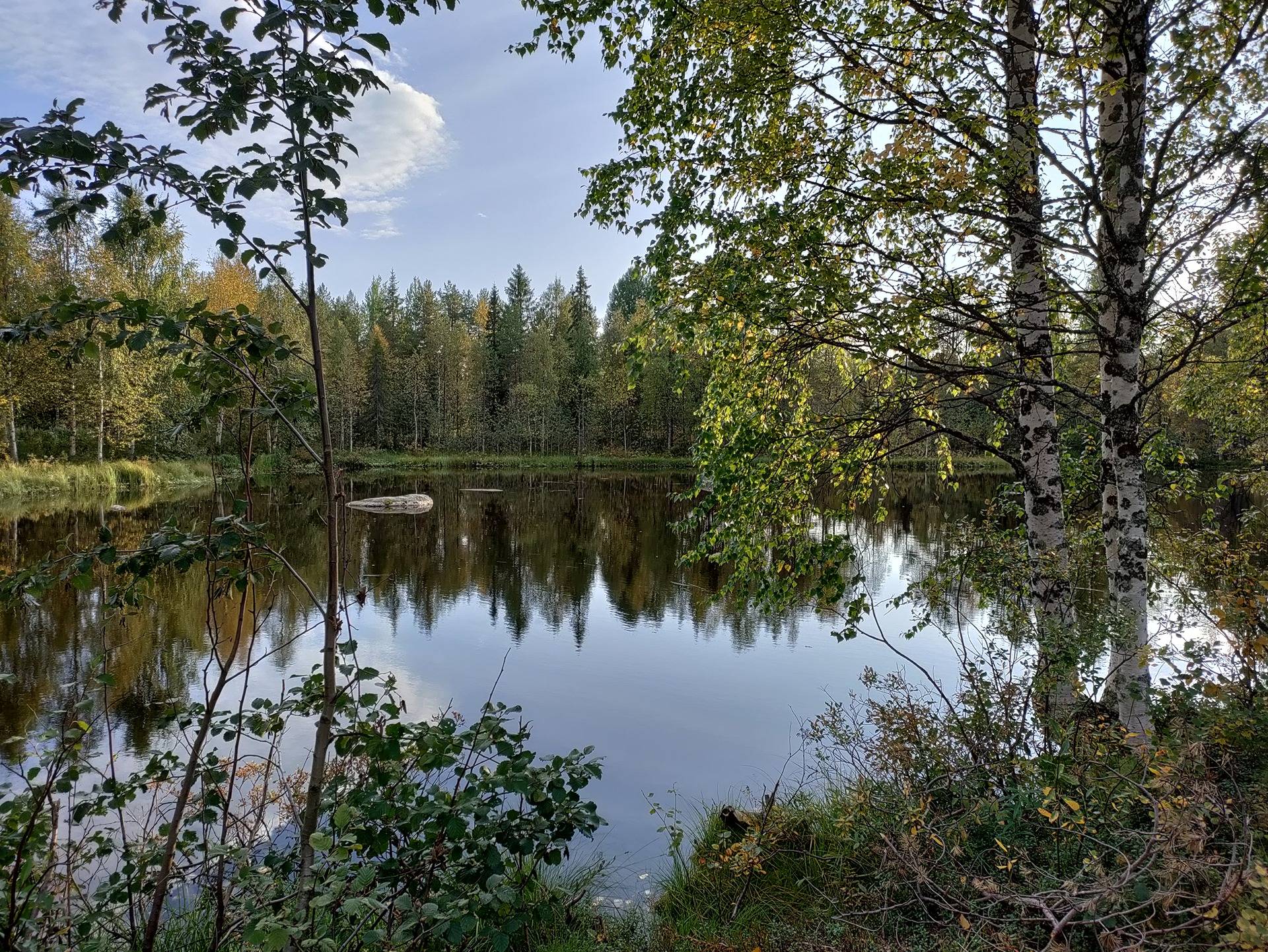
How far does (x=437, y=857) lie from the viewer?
8.66 ft

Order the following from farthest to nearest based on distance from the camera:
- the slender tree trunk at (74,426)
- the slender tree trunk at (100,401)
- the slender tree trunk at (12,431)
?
the slender tree trunk at (74,426) < the slender tree trunk at (100,401) < the slender tree trunk at (12,431)

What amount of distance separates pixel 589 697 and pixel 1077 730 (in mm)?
6978

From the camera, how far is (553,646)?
464 inches

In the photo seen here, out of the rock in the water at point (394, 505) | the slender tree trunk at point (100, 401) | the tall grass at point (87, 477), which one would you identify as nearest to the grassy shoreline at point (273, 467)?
the tall grass at point (87, 477)

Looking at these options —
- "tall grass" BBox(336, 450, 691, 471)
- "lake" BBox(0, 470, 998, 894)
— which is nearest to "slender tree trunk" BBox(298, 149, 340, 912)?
"lake" BBox(0, 470, 998, 894)

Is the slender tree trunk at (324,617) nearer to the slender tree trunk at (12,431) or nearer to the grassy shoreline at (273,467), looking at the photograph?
the grassy shoreline at (273,467)

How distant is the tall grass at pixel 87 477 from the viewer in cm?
2406

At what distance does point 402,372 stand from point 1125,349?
5821 cm

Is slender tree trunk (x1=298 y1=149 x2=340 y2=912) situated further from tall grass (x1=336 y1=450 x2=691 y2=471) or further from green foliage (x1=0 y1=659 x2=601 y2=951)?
tall grass (x1=336 y1=450 x2=691 y2=471)

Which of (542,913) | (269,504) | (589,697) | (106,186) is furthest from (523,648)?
(269,504)

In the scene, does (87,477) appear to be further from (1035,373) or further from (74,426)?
(1035,373)

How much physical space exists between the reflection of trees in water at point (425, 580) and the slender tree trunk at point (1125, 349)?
227 centimetres

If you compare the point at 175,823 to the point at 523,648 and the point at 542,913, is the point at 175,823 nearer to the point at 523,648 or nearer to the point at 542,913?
→ the point at 542,913

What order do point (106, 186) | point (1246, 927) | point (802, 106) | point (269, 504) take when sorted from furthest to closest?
point (269, 504) < point (802, 106) < point (106, 186) < point (1246, 927)
